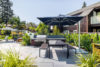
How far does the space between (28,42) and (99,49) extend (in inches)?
279

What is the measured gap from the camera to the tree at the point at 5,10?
37.4m

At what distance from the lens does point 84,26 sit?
534 inches

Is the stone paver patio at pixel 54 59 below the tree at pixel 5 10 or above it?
below

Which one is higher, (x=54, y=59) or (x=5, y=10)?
(x=5, y=10)

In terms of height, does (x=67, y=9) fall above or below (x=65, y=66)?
above

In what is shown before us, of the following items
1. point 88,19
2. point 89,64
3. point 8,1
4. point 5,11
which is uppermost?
point 8,1

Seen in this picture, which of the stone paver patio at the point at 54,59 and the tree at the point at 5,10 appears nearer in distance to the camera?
the stone paver patio at the point at 54,59

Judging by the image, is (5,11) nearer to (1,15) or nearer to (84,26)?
(1,15)

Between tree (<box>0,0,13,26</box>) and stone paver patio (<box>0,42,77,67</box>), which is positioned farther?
tree (<box>0,0,13,26</box>)

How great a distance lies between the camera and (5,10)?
38.3m

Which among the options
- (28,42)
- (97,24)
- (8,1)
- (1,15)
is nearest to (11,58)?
(28,42)

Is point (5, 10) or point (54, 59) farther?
point (5, 10)

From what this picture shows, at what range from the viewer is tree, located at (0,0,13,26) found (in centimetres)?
3743

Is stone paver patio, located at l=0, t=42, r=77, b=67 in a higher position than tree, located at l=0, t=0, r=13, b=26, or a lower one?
lower
